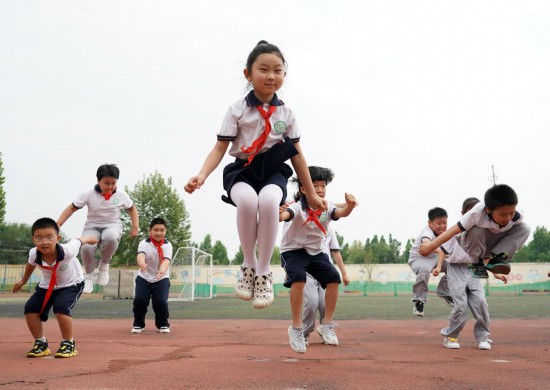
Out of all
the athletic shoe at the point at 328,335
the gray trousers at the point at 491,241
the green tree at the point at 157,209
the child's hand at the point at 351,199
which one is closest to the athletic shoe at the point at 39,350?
the athletic shoe at the point at 328,335

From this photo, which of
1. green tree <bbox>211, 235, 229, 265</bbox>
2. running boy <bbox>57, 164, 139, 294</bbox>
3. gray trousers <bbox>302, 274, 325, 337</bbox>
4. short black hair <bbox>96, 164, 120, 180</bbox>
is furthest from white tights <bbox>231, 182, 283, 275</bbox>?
green tree <bbox>211, 235, 229, 265</bbox>

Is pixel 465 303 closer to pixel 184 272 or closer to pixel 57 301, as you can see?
pixel 57 301

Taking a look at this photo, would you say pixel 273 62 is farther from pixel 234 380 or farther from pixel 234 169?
pixel 234 380

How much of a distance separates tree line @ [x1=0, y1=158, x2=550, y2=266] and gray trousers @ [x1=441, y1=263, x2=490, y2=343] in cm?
1083

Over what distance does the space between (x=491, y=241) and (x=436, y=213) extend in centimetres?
319

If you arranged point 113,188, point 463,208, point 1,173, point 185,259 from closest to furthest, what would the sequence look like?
point 463,208 → point 113,188 → point 185,259 → point 1,173

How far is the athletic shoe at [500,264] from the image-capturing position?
6.53 m

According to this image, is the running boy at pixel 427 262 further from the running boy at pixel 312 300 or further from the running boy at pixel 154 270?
the running boy at pixel 154 270

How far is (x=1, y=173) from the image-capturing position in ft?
140

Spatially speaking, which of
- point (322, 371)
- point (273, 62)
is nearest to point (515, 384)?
point (322, 371)

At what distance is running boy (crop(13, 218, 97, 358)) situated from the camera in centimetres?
627

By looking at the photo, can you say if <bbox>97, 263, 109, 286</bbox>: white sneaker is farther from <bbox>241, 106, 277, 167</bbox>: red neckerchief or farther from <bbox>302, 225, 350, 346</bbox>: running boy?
<bbox>241, 106, 277, 167</bbox>: red neckerchief

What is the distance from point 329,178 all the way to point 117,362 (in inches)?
119

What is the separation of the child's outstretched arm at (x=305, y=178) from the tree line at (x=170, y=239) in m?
12.9
